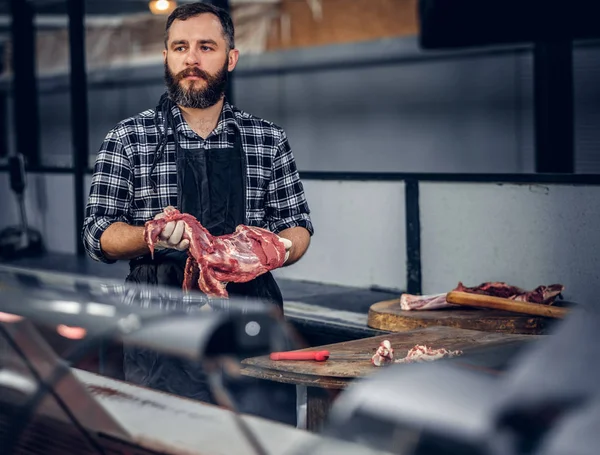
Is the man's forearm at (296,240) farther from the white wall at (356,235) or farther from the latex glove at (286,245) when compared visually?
the white wall at (356,235)

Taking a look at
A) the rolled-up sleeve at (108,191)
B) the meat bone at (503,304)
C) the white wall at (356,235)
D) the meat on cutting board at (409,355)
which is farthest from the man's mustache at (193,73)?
the white wall at (356,235)

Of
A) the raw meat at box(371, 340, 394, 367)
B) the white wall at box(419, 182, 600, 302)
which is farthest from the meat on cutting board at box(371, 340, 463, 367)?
the white wall at box(419, 182, 600, 302)

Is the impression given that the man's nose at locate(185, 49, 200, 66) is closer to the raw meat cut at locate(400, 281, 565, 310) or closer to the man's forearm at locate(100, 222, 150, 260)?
the man's forearm at locate(100, 222, 150, 260)

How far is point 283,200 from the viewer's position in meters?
3.46

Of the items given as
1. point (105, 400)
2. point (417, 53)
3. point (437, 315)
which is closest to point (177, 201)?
point (437, 315)

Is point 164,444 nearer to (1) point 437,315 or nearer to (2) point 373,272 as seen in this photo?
(1) point 437,315

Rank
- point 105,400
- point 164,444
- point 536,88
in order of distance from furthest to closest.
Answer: point 536,88 < point 105,400 < point 164,444

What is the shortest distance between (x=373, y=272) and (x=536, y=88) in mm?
1538

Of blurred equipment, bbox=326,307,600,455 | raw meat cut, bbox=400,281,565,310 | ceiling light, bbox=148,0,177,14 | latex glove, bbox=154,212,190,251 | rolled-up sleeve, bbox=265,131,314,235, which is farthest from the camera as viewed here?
ceiling light, bbox=148,0,177,14

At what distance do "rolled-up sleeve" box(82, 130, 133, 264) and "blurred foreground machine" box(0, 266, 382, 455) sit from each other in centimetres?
108

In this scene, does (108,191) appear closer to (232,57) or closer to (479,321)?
(232,57)

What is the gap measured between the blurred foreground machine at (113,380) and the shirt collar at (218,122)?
4.36ft

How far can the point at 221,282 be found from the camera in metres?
3.09

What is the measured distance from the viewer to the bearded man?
10.4 ft
